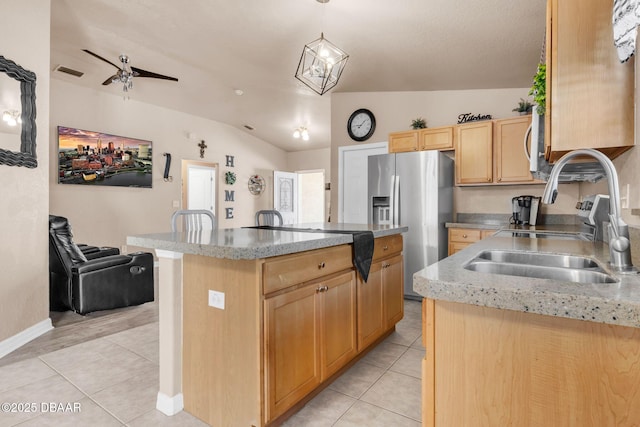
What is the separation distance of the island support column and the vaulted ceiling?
8.18 feet

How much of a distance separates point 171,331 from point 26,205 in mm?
1965

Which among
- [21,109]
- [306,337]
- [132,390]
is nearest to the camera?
[306,337]

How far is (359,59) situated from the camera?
3871 millimetres

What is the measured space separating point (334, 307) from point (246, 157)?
6.20 metres

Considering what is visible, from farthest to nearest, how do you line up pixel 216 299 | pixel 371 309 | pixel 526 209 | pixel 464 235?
1. pixel 464 235
2. pixel 526 209
3. pixel 371 309
4. pixel 216 299

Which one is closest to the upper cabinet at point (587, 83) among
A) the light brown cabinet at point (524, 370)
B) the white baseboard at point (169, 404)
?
the light brown cabinet at point (524, 370)

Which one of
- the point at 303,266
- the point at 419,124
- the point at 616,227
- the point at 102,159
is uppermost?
the point at 419,124

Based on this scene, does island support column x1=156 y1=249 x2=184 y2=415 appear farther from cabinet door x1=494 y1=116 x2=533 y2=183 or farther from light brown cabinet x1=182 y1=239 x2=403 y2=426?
cabinet door x1=494 y1=116 x2=533 y2=183

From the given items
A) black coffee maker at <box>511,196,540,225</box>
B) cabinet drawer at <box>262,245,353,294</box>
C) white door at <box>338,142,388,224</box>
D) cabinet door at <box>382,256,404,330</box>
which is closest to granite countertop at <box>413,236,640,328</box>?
cabinet drawer at <box>262,245,353,294</box>

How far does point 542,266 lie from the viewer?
4.50ft

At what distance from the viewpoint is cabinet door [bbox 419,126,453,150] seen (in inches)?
162

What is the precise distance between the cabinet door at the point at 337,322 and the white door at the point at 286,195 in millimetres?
5910

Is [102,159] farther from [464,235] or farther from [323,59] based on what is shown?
[464,235]

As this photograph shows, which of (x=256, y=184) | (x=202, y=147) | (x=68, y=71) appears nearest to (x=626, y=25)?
(x=68, y=71)
